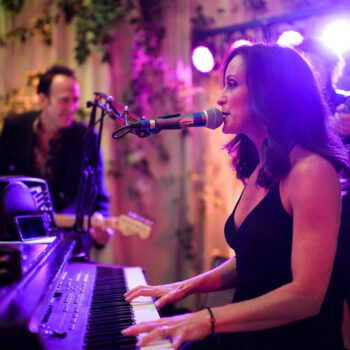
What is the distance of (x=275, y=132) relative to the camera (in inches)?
62.6

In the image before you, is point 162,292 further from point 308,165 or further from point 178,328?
point 308,165

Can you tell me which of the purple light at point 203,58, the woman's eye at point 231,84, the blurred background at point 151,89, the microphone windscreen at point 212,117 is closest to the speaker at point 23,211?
the microphone windscreen at point 212,117

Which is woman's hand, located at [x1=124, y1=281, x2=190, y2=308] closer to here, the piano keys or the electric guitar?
the piano keys

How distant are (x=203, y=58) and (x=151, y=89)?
0.79m

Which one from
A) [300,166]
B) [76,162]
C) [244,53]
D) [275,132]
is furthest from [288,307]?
[76,162]

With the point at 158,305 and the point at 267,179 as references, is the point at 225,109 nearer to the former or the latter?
the point at 267,179

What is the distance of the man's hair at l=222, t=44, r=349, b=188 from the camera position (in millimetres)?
1558

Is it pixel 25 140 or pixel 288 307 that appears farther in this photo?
pixel 25 140

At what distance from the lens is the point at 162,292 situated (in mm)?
1772

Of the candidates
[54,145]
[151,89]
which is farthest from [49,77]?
[151,89]

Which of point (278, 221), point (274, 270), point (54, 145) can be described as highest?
point (54, 145)

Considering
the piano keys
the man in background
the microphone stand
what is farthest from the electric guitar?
the piano keys

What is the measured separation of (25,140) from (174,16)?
7.26 ft

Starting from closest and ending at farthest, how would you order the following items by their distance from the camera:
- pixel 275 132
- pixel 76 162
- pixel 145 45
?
pixel 275 132 < pixel 76 162 < pixel 145 45
